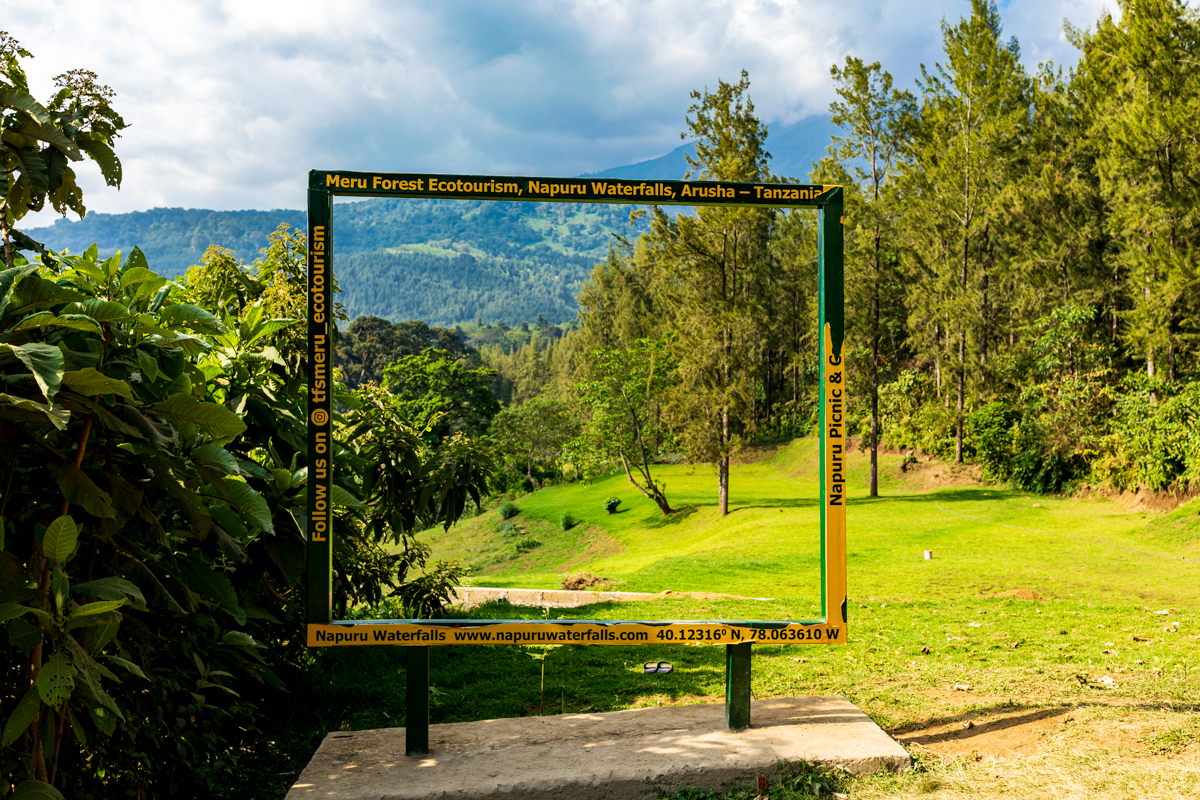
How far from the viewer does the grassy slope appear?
34.8ft

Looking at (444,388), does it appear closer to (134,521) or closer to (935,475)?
(935,475)

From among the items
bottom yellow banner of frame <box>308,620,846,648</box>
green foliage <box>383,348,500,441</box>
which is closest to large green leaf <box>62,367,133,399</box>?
bottom yellow banner of frame <box>308,620,846,648</box>

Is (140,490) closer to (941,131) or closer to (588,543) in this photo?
(588,543)

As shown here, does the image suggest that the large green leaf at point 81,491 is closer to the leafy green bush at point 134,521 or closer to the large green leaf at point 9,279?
the leafy green bush at point 134,521

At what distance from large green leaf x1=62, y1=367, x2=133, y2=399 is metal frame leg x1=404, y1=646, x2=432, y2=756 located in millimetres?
1821

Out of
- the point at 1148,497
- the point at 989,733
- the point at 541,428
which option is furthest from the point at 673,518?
the point at 989,733

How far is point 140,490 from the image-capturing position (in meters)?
2.45

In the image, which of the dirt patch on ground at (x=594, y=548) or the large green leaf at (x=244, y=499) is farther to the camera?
the dirt patch on ground at (x=594, y=548)

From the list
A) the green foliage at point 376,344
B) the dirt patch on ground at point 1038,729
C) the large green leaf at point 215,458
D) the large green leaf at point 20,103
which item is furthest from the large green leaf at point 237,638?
the green foliage at point 376,344

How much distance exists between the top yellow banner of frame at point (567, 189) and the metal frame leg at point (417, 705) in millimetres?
2028

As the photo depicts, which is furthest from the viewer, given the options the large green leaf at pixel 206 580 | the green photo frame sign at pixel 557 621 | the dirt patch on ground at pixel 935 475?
the dirt patch on ground at pixel 935 475

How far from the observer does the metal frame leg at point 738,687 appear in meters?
3.58

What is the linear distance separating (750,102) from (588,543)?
44.4 feet

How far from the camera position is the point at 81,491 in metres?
2.26
